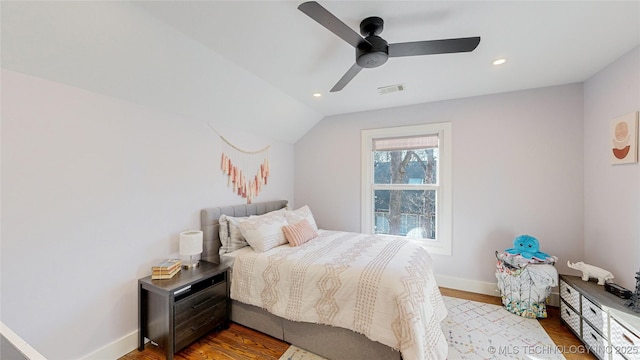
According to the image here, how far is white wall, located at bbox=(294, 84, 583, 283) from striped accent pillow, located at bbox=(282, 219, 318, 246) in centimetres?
178

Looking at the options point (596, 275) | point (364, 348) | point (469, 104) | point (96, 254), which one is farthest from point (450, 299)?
point (96, 254)

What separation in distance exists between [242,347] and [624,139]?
144 inches

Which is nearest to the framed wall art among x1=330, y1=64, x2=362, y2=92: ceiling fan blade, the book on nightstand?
x1=330, y1=64, x2=362, y2=92: ceiling fan blade

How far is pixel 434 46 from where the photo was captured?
1.49 m

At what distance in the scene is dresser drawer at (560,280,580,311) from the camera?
2.07 meters

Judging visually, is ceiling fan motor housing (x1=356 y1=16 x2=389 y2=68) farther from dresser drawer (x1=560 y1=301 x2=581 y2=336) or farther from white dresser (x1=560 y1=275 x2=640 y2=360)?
dresser drawer (x1=560 y1=301 x2=581 y2=336)

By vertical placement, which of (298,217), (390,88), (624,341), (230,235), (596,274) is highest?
(390,88)

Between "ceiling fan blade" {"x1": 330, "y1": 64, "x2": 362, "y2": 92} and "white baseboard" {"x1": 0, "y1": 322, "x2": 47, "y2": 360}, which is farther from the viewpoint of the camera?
"ceiling fan blade" {"x1": 330, "y1": 64, "x2": 362, "y2": 92}

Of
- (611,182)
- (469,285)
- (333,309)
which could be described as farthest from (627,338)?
(333,309)

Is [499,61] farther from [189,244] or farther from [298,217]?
[189,244]

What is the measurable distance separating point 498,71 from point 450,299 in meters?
2.52

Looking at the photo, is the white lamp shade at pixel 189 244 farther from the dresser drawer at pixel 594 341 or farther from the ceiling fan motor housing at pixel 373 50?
the dresser drawer at pixel 594 341

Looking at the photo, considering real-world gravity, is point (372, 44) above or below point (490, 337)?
above

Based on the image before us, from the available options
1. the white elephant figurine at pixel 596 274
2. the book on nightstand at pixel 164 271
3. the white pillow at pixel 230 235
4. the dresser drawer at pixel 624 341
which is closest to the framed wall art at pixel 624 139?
the white elephant figurine at pixel 596 274
